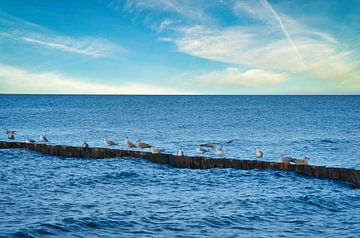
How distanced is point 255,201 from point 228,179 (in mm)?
4255

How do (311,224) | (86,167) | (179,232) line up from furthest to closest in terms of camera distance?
(86,167) < (311,224) < (179,232)

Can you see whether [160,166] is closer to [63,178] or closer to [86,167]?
[86,167]

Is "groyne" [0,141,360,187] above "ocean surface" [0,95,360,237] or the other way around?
above

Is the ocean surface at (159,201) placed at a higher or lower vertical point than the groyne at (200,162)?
lower

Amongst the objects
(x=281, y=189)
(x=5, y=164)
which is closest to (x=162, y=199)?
(x=281, y=189)

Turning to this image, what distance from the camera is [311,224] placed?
1423 cm

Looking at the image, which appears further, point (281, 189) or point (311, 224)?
point (281, 189)

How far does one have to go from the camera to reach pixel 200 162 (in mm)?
24547

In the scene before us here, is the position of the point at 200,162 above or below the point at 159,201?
above

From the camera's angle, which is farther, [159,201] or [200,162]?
[200,162]

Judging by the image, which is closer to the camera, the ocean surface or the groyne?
the ocean surface

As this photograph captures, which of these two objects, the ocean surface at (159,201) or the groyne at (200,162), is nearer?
the ocean surface at (159,201)

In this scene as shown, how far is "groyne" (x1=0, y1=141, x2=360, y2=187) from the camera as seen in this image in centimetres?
2092

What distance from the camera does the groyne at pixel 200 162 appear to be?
2092cm
